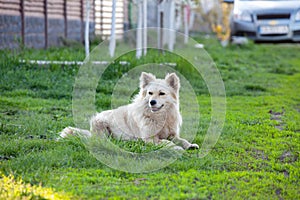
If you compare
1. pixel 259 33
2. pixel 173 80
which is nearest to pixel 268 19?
pixel 259 33

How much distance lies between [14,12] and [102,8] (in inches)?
262

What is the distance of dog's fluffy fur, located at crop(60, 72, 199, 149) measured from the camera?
19.0 ft

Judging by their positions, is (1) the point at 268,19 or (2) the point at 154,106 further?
(1) the point at 268,19

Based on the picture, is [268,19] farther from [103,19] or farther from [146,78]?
[146,78]

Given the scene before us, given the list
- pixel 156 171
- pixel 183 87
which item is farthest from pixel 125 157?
pixel 183 87

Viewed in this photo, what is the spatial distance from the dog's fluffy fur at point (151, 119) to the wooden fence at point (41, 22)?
5.17 m

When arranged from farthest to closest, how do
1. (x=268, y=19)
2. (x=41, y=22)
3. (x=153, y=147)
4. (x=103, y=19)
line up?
(x=103, y=19)
(x=268, y=19)
(x=41, y=22)
(x=153, y=147)

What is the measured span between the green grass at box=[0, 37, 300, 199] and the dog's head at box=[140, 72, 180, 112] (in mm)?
549

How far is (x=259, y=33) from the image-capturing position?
17.3 m

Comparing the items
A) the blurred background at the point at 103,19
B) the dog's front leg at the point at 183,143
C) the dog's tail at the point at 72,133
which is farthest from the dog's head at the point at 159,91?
the blurred background at the point at 103,19

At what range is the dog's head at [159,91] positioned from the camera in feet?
19.0

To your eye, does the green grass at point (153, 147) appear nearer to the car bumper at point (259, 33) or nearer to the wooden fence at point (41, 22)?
the wooden fence at point (41, 22)

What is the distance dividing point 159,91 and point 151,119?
365 millimetres

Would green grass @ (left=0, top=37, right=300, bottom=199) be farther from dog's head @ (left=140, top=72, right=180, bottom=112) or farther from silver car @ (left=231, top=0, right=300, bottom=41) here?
silver car @ (left=231, top=0, right=300, bottom=41)
